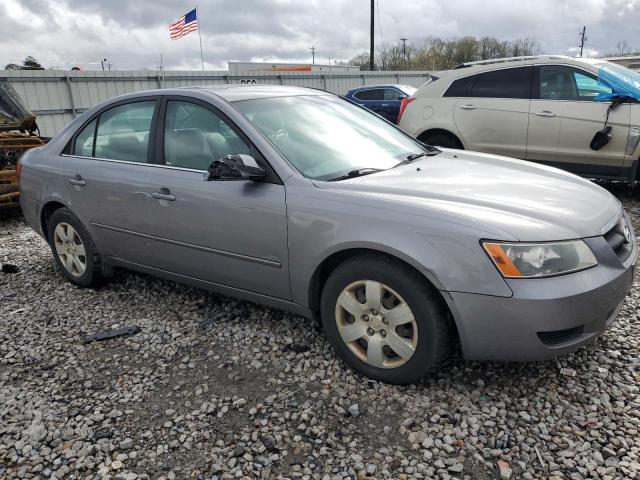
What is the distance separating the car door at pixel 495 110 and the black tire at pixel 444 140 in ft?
0.58

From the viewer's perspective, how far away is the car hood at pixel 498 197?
238 cm

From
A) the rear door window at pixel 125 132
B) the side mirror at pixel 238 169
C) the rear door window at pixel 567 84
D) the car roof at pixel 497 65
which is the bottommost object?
the side mirror at pixel 238 169

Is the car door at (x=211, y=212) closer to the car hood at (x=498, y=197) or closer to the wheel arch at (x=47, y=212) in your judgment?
the car hood at (x=498, y=197)

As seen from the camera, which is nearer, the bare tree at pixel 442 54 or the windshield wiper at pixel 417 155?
the windshield wiper at pixel 417 155

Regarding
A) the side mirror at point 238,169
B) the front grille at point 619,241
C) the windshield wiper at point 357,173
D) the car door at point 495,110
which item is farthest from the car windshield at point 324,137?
the car door at point 495,110

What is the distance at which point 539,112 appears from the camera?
20.5 ft

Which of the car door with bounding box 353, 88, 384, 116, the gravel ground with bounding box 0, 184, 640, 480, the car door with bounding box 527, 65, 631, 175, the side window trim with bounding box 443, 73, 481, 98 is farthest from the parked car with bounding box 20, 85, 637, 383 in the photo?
the car door with bounding box 353, 88, 384, 116

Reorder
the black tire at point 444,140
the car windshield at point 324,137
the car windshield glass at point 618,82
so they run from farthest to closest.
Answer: the black tire at point 444,140, the car windshield glass at point 618,82, the car windshield at point 324,137

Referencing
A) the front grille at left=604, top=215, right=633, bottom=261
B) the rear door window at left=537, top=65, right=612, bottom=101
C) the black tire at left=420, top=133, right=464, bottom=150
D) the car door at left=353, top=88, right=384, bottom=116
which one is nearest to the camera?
the front grille at left=604, top=215, right=633, bottom=261

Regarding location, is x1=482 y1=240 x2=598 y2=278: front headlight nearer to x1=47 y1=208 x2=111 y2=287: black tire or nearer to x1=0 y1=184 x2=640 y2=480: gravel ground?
x1=0 y1=184 x2=640 y2=480: gravel ground

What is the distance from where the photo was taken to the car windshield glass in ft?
19.1

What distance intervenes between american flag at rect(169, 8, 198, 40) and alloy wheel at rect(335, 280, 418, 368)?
22.3 metres

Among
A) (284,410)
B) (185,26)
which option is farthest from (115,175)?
(185,26)

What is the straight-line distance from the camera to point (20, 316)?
3846 mm
